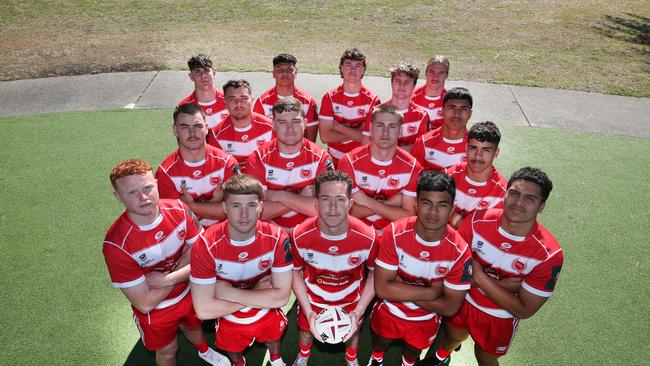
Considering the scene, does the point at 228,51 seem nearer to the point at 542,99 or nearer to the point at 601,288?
the point at 542,99

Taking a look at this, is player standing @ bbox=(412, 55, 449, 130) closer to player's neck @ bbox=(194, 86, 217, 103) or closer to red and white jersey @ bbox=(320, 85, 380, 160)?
red and white jersey @ bbox=(320, 85, 380, 160)

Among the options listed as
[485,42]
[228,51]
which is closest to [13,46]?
[228,51]

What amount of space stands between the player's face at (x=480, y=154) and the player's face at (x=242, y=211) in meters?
2.15

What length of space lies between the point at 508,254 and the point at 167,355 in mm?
3192

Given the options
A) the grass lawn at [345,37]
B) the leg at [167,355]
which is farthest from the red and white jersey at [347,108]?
the grass lawn at [345,37]

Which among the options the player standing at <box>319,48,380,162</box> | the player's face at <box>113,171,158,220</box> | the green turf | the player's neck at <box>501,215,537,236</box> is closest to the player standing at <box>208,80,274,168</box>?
the player standing at <box>319,48,380,162</box>

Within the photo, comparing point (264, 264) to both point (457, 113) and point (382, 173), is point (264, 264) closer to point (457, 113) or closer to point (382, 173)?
point (382, 173)

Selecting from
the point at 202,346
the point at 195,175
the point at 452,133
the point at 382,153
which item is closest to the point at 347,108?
the point at 452,133

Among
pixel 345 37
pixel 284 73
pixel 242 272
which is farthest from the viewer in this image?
pixel 345 37

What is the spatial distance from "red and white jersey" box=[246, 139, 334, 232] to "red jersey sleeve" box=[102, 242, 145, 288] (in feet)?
5.04

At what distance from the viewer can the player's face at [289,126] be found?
457cm

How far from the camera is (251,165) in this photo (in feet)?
15.6

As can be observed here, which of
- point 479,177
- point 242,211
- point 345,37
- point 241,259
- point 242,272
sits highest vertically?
point 242,211

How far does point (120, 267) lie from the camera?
3.59 meters
